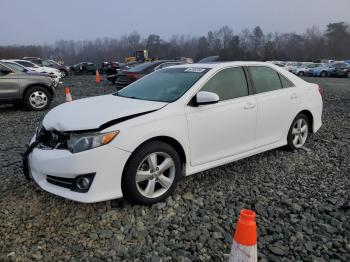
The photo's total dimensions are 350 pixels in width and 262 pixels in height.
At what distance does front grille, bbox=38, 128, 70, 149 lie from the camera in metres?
3.71

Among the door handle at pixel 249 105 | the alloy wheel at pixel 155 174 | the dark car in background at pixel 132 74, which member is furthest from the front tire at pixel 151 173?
the dark car in background at pixel 132 74

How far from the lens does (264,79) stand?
17.1 feet

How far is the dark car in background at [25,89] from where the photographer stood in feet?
33.0

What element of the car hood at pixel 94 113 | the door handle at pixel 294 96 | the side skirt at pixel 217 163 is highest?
the car hood at pixel 94 113

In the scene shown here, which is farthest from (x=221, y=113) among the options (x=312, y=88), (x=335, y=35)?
(x=335, y=35)

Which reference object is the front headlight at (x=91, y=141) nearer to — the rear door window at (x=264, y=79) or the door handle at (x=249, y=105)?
the door handle at (x=249, y=105)

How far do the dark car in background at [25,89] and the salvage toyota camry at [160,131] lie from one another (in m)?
6.31

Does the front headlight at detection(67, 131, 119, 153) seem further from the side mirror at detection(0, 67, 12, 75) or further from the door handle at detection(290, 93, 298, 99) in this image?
the side mirror at detection(0, 67, 12, 75)

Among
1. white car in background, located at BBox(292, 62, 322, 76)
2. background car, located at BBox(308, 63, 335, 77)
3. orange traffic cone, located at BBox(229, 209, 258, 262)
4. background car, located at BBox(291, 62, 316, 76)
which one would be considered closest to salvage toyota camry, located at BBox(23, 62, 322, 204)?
orange traffic cone, located at BBox(229, 209, 258, 262)

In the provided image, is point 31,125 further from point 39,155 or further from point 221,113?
point 221,113

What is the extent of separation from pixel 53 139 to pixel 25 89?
7.35m

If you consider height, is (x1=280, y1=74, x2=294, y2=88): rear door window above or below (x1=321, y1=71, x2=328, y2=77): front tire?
above

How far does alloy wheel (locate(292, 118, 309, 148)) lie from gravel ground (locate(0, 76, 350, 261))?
61 cm

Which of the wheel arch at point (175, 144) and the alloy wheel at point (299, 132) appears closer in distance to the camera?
the wheel arch at point (175, 144)
